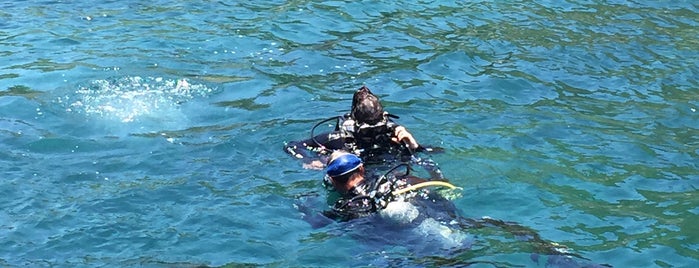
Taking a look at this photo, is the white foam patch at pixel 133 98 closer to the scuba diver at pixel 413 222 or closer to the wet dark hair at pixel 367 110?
the wet dark hair at pixel 367 110

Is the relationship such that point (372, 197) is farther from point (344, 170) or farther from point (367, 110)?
point (367, 110)

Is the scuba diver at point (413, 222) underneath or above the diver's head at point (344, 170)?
underneath

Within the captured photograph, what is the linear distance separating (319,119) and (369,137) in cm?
189

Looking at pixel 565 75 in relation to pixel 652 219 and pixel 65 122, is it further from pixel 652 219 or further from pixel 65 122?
pixel 65 122

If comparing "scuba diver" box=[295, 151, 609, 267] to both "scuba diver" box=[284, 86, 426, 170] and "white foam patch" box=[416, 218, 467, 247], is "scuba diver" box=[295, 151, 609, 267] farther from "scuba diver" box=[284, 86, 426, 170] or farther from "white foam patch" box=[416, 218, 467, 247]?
"scuba diver" box=[284, 86, 426, 170]

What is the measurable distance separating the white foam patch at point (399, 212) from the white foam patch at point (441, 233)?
0.10 metres

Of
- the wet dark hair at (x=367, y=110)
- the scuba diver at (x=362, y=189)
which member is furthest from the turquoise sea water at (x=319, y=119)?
the wet dark hair at (x=367, y=110)

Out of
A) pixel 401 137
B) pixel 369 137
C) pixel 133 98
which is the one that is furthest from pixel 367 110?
pixel 133 98

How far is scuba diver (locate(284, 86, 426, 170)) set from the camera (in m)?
8.67

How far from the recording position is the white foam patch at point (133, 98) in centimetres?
1069

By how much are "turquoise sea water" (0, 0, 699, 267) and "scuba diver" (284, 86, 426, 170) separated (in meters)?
0.38

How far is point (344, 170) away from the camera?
7.62 metres

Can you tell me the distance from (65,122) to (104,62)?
2.12 meters

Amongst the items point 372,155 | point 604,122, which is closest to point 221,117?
point 372,155
